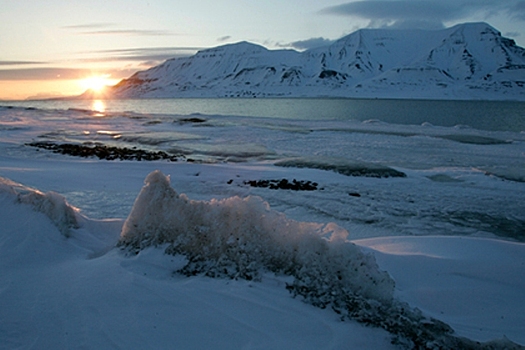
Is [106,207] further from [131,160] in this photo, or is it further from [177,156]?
[177,156]

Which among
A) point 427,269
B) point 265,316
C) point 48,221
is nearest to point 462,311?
point 427,269

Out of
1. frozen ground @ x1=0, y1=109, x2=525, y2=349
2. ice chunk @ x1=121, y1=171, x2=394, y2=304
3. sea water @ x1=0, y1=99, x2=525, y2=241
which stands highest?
ice chunk @ x1=121, y1=171, x2=394, y2=304

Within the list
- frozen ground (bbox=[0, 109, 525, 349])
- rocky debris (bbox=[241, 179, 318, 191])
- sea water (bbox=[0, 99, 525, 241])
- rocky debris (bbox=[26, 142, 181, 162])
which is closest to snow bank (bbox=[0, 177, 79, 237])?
frozen ground (bbox=[0, 109, 525, 349])

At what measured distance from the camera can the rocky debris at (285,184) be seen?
10664mm

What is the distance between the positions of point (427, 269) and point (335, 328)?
5.94 ft

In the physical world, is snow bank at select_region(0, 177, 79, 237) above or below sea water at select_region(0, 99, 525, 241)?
above

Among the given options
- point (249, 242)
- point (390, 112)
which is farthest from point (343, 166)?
point (390, 112)

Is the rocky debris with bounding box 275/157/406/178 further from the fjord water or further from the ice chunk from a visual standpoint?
the fjord water

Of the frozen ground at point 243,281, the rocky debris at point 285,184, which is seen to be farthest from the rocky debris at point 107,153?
the frozen ground at point 243,281

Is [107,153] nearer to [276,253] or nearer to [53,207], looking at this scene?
[53,207]

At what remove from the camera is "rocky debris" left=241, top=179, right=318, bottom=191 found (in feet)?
35.0

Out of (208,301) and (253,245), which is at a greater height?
(253,245)

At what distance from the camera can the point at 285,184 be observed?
433 inches

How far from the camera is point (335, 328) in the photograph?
3.04m
